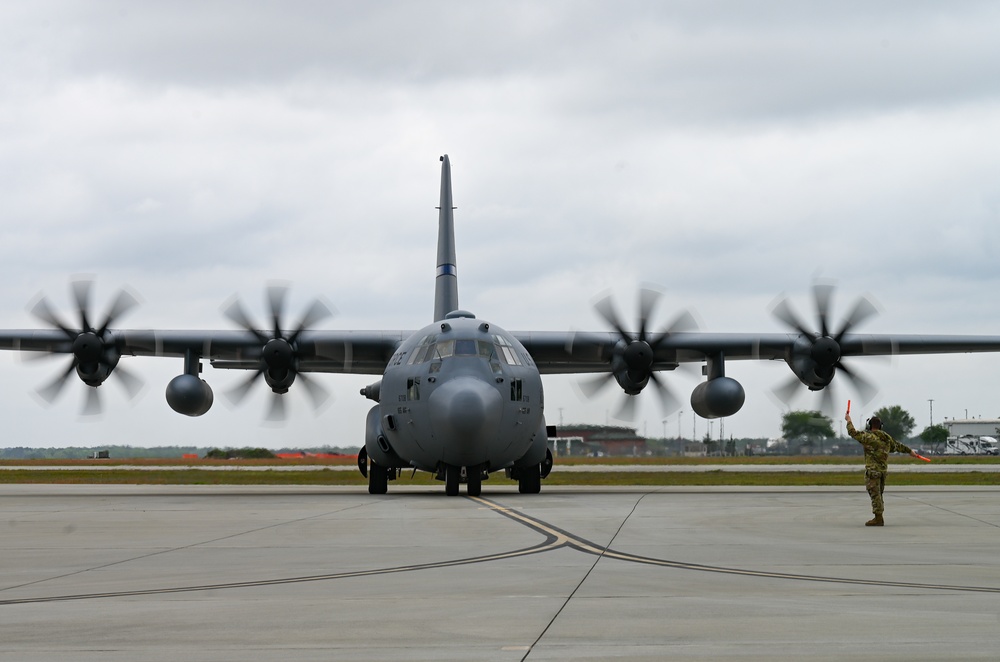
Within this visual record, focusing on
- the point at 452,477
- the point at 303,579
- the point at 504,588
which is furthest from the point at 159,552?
the point at 452,477

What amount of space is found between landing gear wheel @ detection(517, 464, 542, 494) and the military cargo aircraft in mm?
47

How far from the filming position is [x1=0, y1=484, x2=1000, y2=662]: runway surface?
6.81 meters

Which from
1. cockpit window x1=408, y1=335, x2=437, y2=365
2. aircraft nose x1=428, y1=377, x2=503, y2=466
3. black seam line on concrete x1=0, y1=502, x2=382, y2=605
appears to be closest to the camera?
black seam line on concrete x1=0, y1=502, x2=382, y2=605

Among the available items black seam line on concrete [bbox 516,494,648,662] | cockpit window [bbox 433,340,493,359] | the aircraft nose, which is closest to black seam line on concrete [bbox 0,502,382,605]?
black seam line on concrete [bbox 516,494,648,662]

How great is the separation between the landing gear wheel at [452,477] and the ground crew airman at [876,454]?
36.2 ft

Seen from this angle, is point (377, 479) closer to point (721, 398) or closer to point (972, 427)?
point (721, 398)

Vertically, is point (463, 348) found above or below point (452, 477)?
above

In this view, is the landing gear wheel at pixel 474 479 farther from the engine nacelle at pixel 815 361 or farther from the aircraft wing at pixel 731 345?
the engine nacelle at pixel 815 361

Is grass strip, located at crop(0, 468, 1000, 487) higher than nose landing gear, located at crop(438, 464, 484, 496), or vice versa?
nose landing gear, located at crop(438, 464, 484, 496)

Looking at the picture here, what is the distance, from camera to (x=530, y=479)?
2938 centimetres

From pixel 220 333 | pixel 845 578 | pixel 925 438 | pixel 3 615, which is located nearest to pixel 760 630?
pixel 845 578

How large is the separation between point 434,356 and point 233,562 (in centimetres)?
1464

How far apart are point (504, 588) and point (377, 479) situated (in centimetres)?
2043

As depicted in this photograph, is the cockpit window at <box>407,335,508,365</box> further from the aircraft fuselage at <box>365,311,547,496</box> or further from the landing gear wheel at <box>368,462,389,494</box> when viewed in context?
the landing gear wheel at <box>368,462,389,494</box>
